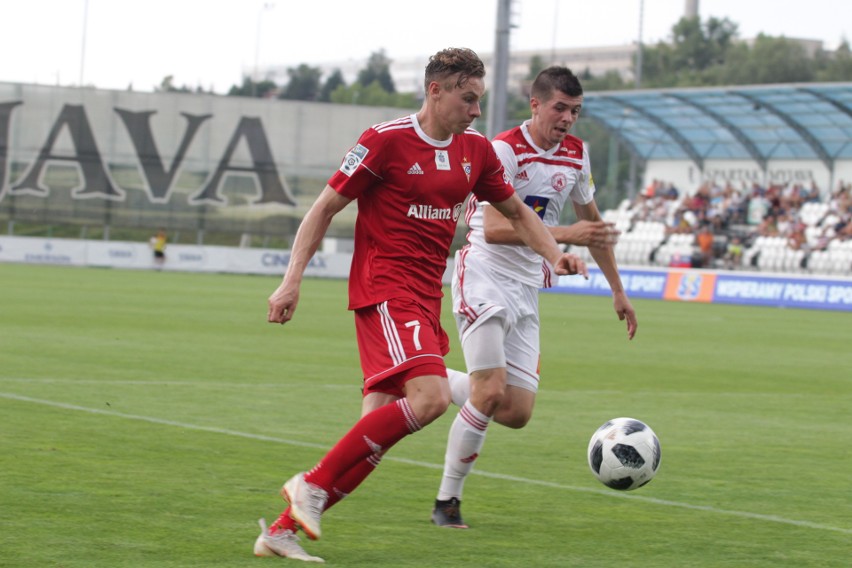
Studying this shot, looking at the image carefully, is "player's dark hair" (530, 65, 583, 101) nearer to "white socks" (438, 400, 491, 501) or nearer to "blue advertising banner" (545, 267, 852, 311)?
"white socks" (438, 400, 491, 501)

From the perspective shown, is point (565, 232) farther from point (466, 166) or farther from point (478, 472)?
point (478, 472)

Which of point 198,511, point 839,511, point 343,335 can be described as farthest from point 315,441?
point 343,335

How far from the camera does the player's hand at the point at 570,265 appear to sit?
595 cm

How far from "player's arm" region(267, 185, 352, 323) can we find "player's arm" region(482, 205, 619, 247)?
1.16m

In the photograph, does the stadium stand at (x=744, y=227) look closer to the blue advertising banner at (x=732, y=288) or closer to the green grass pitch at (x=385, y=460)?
the blue advertising banner at (x=732, y=288)

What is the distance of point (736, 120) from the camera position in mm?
44531

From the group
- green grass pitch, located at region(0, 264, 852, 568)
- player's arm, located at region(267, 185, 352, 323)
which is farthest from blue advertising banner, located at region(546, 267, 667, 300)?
player's arm, located at region(267, 185, 352, 323)

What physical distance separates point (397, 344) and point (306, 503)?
2.43 feet

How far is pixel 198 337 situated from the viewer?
18.0 m

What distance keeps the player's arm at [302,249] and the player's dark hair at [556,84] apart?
187 centimetres

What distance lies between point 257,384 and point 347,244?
3885 cm

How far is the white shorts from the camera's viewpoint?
22.6ft

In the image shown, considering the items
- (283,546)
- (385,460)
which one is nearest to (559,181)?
(385,460)

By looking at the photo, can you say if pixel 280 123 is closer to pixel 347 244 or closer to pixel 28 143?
pixel 347 244
